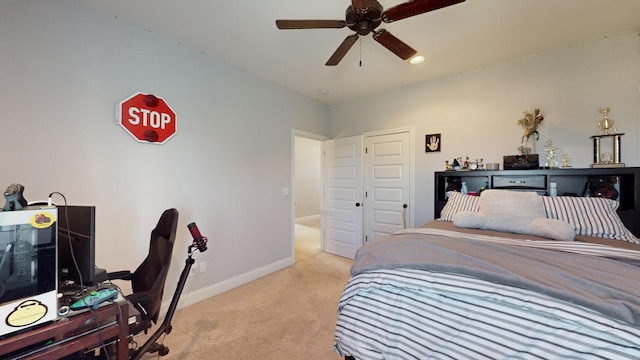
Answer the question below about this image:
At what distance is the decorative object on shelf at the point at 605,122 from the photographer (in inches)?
87.7

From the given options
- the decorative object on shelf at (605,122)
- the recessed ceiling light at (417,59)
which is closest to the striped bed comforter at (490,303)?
the decorative object on shelf at (605,122)

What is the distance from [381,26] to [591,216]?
2442 mm

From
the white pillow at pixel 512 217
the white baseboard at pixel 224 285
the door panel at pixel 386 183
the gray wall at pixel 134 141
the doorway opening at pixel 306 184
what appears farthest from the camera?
the doorway opening at pixel 306 184

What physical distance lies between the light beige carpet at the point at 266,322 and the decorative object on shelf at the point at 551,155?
Answer: 8.74ft

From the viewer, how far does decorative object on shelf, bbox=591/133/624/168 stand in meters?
2.17

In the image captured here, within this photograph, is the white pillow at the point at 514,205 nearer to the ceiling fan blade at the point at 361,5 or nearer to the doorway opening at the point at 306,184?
the ceiling fan blade at the point at 361,5

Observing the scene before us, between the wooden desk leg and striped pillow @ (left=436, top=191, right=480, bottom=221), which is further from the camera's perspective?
striped pillow @ (left=436, top=191, right=480, bottom=221)

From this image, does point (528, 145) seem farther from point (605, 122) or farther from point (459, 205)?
point (459, 205)

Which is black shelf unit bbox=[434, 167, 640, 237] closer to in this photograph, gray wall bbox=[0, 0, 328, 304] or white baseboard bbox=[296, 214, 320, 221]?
gray wall bbox=[0, 0, 328, 304]

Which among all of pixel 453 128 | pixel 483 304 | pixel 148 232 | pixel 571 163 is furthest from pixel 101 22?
pixel 571 163

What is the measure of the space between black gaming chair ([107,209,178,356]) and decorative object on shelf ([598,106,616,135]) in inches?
153

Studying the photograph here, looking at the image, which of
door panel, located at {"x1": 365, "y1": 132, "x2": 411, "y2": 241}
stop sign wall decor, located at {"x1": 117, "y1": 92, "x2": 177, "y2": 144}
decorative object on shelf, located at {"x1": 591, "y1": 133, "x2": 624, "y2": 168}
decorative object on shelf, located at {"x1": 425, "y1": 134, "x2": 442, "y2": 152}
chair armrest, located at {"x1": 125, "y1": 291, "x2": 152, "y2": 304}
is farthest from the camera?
door panel, located at {"x1": 365, "y1": 132, "x2": 411, "y2": 241}

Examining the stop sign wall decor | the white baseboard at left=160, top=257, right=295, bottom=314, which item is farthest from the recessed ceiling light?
the white baseboard at left=160, top=257, right=295, bottom=314

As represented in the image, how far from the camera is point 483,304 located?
0.99 metres
